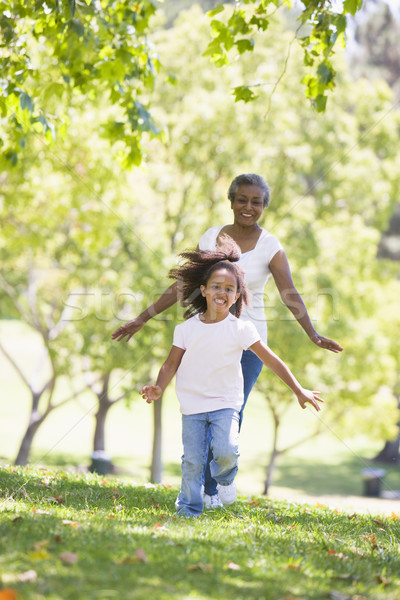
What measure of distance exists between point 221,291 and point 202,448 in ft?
3.21

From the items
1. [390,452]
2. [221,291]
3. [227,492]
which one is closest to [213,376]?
[221,291]

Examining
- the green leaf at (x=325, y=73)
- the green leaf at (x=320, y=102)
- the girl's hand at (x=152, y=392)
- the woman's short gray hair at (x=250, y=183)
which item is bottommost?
the girl's hand at (x=152, y=392)

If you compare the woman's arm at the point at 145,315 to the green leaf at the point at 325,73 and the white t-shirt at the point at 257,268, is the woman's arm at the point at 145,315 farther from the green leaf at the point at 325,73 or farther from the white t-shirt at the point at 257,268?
the green leaf at the point at 325,73

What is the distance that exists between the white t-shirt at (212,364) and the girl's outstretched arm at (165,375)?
0.03m

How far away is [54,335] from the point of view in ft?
49.9

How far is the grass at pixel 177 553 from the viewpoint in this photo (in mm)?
2633

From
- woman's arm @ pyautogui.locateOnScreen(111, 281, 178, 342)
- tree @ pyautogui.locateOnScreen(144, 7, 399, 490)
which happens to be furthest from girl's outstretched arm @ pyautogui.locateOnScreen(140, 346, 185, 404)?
tree @ pyautogui.locateOnScreen(144, 7, 399, 490)

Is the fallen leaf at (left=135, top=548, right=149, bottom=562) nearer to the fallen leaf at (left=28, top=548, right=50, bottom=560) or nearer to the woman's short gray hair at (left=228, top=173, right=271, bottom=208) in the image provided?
the fallen leaf at (left=28, top=548, right=50, bottom=560)

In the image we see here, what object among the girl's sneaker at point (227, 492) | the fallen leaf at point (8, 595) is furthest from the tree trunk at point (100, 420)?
the fallen leaf at point (8, 595)

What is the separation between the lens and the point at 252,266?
4.63 metres

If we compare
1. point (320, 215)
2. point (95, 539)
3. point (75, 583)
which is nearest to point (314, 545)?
point (95, 539)

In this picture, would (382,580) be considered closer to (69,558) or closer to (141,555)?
(141,555)

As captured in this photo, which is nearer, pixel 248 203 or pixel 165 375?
pixel 165 375

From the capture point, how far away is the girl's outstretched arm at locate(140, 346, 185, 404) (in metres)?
4.04
